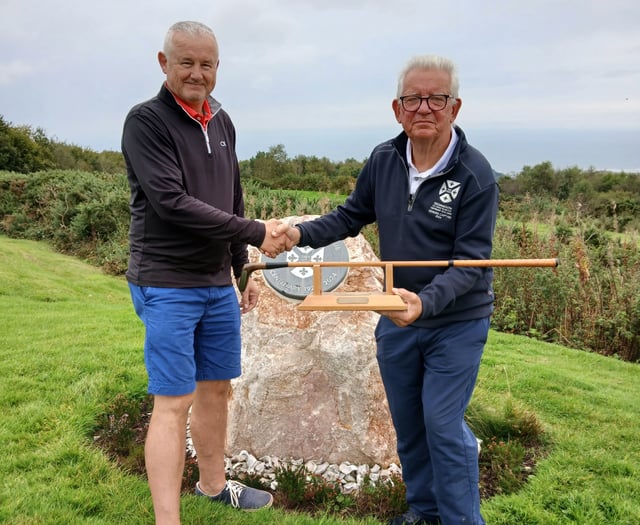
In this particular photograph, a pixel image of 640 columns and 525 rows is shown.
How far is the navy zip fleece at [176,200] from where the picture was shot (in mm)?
2924

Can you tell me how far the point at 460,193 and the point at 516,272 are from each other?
6466mm

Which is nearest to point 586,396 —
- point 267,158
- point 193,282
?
point 193,282

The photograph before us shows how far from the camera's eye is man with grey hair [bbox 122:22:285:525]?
2953 millimetres

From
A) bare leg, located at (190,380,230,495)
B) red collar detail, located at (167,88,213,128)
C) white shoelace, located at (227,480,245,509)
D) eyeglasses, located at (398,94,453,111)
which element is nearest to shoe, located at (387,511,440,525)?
white shoelace, located at (227,480,245,509)

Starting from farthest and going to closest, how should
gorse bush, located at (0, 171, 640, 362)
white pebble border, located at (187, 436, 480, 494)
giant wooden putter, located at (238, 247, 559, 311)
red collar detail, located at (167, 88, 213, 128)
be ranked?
1. gorse bush, located at (0, 171, 640, 362)
2. white pebble border, located at (187, 436, 480, 494)
3. red collar detail, located at (167, 88, 213, 128)
4. giant wooden putter, located at (238, 247, 559, 311)

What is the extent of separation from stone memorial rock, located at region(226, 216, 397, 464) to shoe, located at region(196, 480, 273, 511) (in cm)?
58

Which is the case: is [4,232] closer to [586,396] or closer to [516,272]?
[516,272]

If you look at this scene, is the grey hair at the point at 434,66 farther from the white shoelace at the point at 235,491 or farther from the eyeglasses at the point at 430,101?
the white shoelace at the point at 235,491

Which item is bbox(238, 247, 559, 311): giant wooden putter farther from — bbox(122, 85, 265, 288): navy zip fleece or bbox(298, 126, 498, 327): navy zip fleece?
bbox(122, 85, 265, 288): navy zip fleece

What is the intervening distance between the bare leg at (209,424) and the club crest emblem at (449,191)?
1.71 metres

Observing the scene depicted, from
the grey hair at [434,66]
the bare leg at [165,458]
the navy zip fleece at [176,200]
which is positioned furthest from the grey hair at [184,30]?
the bare leg at [165,458]

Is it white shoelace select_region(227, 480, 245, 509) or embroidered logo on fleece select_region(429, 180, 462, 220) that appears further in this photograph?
white shoelace select_region(227, 480, 245, 509)

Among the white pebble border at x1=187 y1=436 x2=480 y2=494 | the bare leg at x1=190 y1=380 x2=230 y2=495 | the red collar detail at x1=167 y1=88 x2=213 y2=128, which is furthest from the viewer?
the white pebble border at x1=187 y1=436 x2=480 y2=494

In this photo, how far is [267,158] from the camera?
85.5 feet
